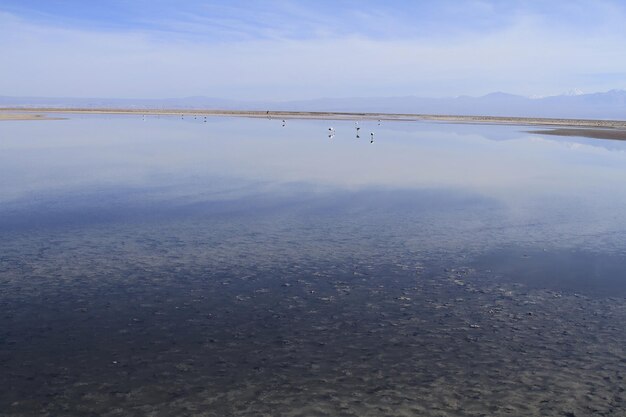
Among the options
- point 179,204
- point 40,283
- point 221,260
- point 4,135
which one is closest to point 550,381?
point 221,260

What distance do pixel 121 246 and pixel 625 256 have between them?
14.0 m

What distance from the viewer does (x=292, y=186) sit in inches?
1077

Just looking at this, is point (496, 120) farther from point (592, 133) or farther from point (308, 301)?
point (308, 301)

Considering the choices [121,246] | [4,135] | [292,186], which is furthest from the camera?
[4,135]

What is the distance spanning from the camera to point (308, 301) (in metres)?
12.5

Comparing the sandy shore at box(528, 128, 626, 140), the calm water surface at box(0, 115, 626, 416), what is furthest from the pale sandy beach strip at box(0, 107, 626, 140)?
the calm water surface at box(0, 115, 626, 416)

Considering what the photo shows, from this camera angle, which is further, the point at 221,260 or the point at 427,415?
the point at 221,260

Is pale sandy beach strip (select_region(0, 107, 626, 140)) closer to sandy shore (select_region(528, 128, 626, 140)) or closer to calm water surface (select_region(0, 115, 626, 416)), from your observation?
sandy shore (select_region(528, 128, 626, 140))

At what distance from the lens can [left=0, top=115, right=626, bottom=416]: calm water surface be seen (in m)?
8.85

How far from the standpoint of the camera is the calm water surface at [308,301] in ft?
29.0

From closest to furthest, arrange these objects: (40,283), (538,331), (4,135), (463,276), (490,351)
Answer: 1. (490,351)
2. (538,331)
3. (40,283)
4. (463,276)
5. (4,135)

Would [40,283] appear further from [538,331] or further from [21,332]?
[538,331]

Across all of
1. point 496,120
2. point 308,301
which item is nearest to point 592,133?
point 496,120

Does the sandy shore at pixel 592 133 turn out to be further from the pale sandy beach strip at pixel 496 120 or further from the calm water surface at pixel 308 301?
the calm water surface at pixel 308 301
